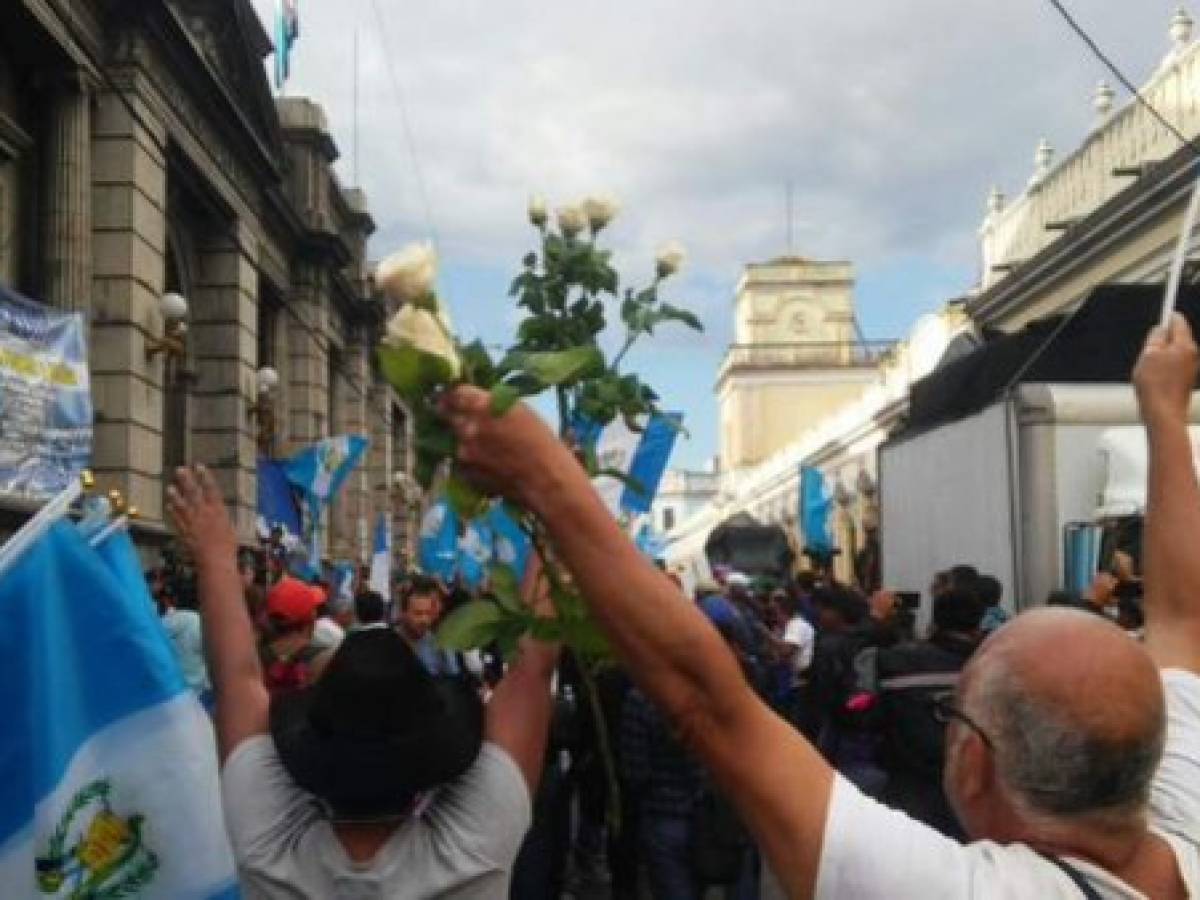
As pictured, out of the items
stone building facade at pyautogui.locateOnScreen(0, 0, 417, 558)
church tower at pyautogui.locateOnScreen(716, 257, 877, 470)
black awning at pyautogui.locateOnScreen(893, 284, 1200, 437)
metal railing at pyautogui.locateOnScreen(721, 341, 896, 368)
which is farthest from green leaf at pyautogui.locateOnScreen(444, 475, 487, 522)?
metal railing at pyautogui.locateOnScreen(721, 341, 896, 368)

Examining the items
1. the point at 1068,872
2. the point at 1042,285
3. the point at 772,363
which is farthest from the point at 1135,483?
the point at 772,363

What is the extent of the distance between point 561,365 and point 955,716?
690mm

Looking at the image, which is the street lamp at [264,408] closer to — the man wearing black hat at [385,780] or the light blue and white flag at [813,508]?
the light blue and white flag at [813,508]

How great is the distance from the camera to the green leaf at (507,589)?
243 cm

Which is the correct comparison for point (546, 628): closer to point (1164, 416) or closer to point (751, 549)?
point (1164, 416)

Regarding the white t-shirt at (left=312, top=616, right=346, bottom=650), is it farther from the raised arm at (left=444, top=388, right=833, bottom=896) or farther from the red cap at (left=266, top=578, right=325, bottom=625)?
the raised arm at (left=444, top=388, right=833, bottom=896)

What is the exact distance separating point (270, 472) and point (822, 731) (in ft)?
36.2

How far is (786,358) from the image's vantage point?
279ft

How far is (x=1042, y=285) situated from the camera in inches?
1058

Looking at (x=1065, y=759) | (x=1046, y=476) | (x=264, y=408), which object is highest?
(x=264, y=408)

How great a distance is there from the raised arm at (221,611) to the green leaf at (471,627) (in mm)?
1020

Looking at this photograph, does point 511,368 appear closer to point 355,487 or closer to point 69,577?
point 69,577

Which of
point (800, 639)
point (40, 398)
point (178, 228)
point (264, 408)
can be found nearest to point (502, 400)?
point (800, 639)

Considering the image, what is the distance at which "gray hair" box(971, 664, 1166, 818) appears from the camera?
200 cm
